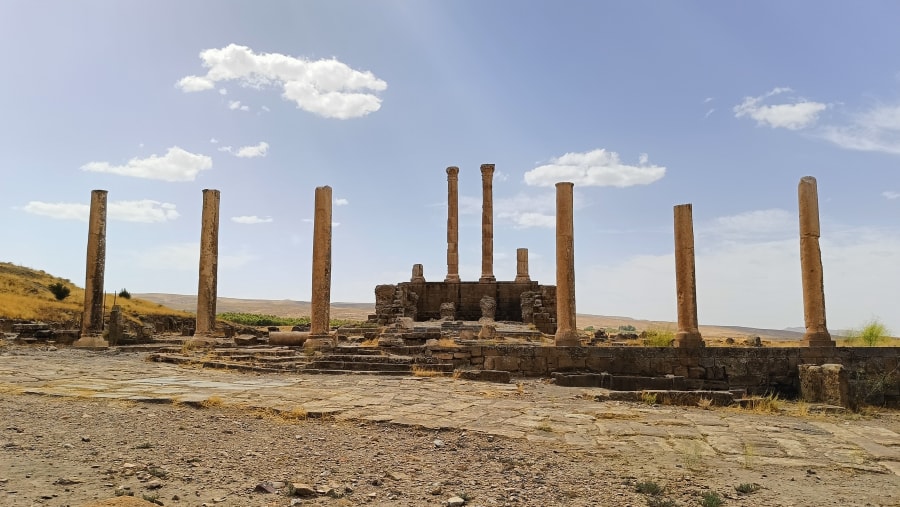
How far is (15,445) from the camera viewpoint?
19.4 feet

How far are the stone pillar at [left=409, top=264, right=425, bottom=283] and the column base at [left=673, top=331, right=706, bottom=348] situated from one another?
50.3 feet

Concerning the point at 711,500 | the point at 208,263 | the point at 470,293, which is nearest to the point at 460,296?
the point at 470,293

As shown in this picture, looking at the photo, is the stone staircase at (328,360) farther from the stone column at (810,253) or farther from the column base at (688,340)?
the stone column at (810,253)

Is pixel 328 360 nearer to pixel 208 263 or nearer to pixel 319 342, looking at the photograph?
pixel 319 342

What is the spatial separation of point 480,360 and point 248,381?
552cm

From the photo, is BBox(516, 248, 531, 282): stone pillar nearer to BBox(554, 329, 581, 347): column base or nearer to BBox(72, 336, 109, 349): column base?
BBox(554, 329, 581, 347): column base

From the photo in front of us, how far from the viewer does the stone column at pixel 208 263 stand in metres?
18.9

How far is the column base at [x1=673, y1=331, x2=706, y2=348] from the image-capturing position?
15.2 meters

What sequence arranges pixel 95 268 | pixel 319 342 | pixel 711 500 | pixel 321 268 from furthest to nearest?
pixel 95 268 < pixel 321 268 < pixel 319 342 < pixel 711 500

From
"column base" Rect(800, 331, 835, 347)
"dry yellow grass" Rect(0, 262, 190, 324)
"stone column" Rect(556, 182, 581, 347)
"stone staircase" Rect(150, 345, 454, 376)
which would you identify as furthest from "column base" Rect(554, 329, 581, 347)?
"dry yellow grass" Rect(0, 262, 190, 324)

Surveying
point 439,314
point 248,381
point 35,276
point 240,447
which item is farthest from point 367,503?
point 35,276

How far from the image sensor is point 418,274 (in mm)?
29766

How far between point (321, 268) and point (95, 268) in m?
8.62

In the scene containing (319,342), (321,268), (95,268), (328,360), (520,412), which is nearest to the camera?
(520,412)
